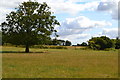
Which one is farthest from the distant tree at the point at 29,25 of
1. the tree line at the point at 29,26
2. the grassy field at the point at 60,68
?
the grassy field at the point at 60,68

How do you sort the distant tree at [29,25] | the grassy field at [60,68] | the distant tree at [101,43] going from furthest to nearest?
1. the distant tree at [101,43]
2. the distant tree at [29,25]
3. the grassy field at [60,68]

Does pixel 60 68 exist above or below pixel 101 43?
below

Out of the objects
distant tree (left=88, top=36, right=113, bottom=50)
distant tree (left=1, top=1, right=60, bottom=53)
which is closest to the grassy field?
distant tree (left=1, top=1, right=60, bottom=53)

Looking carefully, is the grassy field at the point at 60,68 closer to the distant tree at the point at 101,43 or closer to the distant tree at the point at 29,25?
the distant tree at the point at 29,25

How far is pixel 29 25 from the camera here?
67500mm

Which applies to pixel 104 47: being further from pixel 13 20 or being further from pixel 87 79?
pixel 87 79

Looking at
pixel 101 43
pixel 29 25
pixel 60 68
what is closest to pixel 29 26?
pixel 29 25

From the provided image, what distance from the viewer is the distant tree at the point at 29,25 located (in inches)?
2618

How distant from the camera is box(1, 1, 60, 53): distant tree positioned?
6650 centimetres

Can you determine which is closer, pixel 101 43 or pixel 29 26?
pixel 29 26

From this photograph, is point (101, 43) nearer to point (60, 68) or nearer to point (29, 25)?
point (29, 25)

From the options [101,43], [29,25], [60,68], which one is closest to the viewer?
[60,68]

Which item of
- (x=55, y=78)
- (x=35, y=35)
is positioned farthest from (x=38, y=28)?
(x=55, y=78)

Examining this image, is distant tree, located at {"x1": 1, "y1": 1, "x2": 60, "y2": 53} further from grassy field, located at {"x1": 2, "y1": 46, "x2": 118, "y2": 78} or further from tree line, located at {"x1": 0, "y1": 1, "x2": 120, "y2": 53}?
grassy field, located at {"x1": 2, "y1": 46, "x2": 118, "y2": 78}
